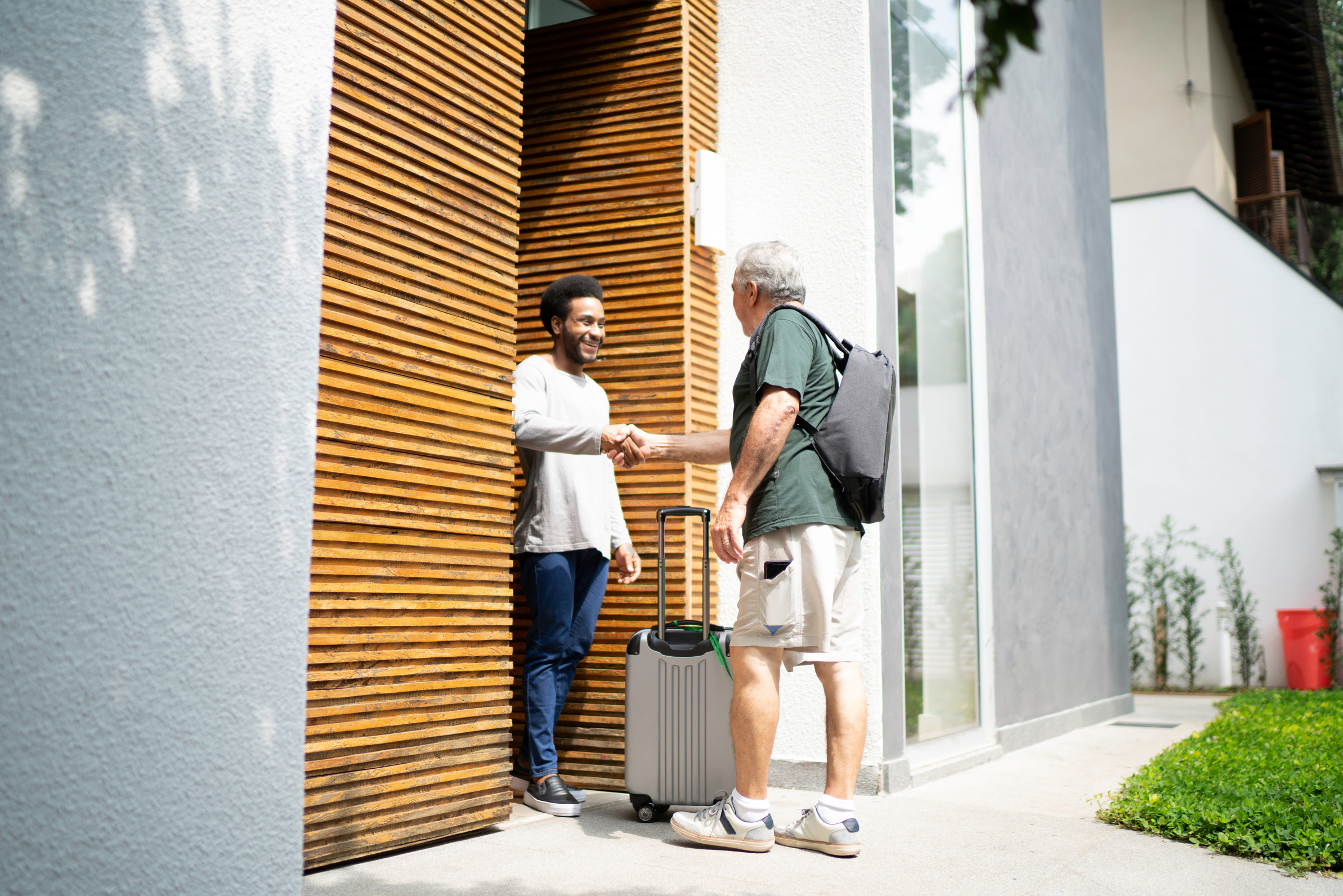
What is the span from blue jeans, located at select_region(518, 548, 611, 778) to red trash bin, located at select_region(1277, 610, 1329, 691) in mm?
9798

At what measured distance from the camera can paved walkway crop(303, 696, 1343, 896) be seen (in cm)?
288

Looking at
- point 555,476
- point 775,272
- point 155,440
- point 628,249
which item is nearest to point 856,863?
point 555,476

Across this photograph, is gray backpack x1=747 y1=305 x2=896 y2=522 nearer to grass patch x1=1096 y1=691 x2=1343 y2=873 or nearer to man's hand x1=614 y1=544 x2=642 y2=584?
man's hand x1=614 y1=544 x2=642 y2=584

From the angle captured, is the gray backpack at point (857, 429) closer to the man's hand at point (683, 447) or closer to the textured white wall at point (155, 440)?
the man's hand at point (683, 447)

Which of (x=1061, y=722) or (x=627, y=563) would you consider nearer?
(x=627, y=563)

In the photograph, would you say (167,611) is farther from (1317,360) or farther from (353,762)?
(1317,360)

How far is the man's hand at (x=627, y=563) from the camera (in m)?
4.23

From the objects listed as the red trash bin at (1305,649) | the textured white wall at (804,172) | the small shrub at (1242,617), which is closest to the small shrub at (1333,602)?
the red trash bin at (1305,649)

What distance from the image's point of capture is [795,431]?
3389mm

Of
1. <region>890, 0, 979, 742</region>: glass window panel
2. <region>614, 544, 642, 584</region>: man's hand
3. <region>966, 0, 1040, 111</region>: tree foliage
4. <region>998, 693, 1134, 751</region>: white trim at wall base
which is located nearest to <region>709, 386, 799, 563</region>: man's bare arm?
<region>614, 544, 642, 584</region>: man's hand

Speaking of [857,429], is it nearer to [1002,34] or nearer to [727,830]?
[727,830]

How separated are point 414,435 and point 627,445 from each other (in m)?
0.80

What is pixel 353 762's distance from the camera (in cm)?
306

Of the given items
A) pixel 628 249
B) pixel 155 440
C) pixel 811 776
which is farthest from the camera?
pixel 628 249
